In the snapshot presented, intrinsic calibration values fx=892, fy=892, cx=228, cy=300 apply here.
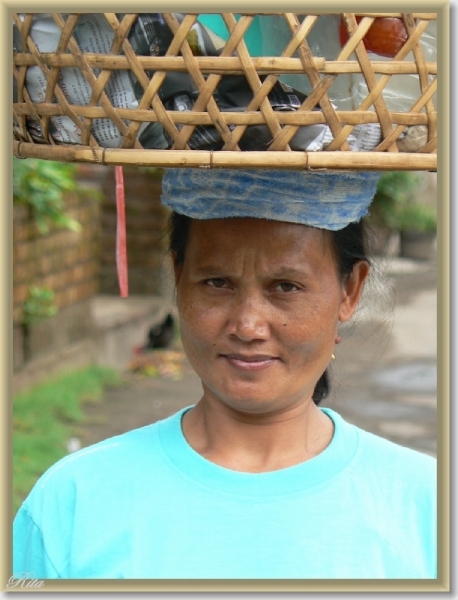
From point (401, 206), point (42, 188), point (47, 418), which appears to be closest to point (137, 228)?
point (42, 188)

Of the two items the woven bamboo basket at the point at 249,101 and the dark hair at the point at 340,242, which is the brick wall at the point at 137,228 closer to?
the dark hair at the point at 340,242

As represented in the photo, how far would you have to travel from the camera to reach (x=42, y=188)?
5023 mm

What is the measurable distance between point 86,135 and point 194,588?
31.9 inches

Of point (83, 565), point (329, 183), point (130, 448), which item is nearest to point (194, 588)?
point (83, 565)

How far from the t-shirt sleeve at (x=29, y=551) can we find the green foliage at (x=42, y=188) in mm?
3148

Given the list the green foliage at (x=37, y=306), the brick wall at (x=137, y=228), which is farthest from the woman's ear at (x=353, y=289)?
the brick wall at (x=137, y=228)

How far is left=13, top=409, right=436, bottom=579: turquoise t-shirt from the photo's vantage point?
1622mm

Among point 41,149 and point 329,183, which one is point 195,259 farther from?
point 41,149

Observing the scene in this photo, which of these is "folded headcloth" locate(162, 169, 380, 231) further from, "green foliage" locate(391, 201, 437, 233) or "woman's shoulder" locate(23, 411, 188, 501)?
"green foliage" locate(391, 201, 437, 233)

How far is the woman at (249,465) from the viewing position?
162cm

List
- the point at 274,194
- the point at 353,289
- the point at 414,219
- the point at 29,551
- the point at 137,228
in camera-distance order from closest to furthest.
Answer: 1. the point at 274,194
2. the point at 29,551
3. the point at 353,289
4. the point at 137,228
5. the point at 414,219

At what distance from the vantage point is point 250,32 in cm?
141
